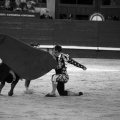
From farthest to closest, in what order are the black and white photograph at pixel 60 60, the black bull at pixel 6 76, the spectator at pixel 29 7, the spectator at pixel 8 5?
the spectator at pixel 29 7 → the spectator at pixel 8 5 → the black bull at pixel 6 76 → the black and white photograph at pixel 60 60

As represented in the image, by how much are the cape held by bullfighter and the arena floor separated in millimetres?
349

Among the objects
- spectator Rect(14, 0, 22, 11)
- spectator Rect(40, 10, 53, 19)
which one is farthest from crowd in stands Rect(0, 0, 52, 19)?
spectator Rect(40, 10, 53, 19)

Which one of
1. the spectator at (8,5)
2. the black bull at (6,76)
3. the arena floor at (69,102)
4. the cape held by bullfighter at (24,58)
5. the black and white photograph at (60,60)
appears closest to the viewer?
the arena floor at (69,102)

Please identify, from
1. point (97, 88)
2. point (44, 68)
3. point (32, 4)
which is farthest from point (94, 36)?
point (44, 68)

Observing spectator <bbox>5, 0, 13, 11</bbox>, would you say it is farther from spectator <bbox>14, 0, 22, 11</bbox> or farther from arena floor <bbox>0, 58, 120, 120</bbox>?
arena floor <bbox>0, 58, 120, 120</bbox>

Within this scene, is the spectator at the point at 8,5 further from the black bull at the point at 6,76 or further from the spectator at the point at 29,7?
the black bull at the point at 6,76

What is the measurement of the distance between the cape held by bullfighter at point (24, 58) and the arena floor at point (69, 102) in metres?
0.35

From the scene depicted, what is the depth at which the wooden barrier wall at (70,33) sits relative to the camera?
18.1 meters

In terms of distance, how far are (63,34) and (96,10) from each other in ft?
5.19

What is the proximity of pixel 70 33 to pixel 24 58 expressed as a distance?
955 centimetres

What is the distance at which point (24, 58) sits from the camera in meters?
8.80

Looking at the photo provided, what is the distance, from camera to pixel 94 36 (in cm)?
1834

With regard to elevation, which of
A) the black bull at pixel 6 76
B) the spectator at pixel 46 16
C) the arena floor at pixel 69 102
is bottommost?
the arena floor at pixel 69 102

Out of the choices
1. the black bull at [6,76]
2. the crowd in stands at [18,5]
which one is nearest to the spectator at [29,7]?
the crowd in stands at [18,5]
